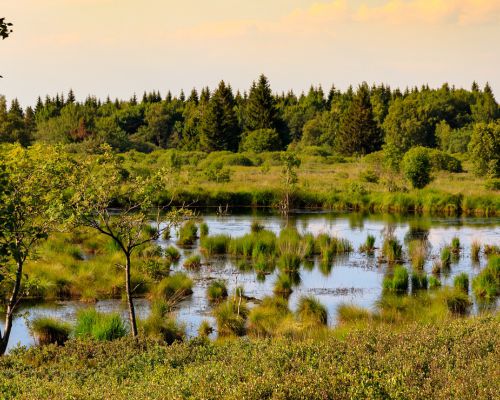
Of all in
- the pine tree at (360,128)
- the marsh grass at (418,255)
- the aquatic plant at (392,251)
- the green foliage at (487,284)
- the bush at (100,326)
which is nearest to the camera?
the bush at (100,326)

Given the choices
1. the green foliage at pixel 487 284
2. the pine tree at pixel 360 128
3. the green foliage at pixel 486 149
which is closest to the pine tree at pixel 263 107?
the pine tree at pixel 360 128

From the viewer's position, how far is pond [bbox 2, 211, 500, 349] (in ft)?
57.8

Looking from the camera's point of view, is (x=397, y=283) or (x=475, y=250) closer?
(x=397, y=283)

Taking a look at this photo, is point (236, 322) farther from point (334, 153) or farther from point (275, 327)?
point (334, 153)

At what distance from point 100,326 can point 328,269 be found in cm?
1101

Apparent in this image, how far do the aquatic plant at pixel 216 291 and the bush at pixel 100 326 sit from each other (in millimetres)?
4369

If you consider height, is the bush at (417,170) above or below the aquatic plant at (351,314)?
above

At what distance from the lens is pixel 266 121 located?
287 ft

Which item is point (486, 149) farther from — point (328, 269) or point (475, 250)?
point (328, 269)

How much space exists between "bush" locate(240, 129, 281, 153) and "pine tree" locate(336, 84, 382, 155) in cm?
917

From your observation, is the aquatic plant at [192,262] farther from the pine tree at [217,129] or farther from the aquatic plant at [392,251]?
the pine tree at [217,129]

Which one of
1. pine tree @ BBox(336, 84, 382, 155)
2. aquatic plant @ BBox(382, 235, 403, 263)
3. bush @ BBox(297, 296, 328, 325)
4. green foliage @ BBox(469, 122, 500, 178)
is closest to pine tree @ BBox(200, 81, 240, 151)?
pine tree @ BBox(336, 84, 382, 155)

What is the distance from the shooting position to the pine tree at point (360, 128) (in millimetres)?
86188

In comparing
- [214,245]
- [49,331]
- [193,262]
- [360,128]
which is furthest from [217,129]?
[49,331]
